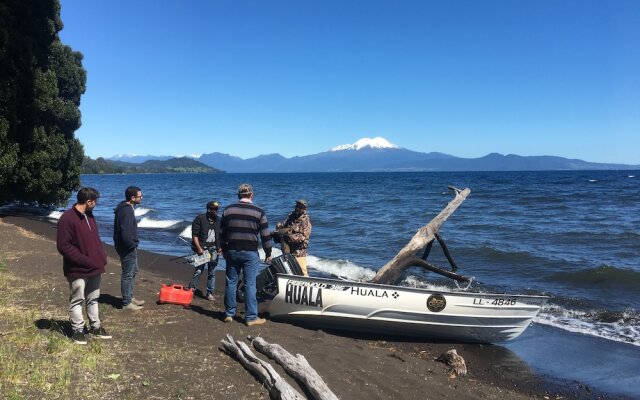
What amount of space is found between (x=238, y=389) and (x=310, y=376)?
0.74m

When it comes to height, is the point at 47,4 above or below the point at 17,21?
above

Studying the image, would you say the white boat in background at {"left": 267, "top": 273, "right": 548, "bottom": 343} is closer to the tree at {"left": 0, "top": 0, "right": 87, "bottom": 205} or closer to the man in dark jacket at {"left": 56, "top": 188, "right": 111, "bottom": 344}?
the man in dark jacket at {"left": 56, "top": 188, "right": 111, "bottom": 344}

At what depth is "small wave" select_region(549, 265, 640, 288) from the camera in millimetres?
12953

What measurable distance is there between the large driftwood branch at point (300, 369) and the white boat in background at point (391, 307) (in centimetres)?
186

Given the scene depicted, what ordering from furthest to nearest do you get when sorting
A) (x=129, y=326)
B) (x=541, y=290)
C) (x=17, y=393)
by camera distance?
1. (x=541, y=290)
2. (x=129, y=326)
3. (x=17, y=393)

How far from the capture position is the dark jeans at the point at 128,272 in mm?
7379

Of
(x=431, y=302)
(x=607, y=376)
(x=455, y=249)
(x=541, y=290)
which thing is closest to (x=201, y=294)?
(x=431, y=302)

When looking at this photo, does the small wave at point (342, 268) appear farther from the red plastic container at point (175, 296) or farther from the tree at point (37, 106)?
the tree at point (37, 106)

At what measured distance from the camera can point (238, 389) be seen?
15.8 feet

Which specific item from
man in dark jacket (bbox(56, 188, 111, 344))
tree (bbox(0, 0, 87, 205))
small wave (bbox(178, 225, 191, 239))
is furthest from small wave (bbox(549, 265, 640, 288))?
tree (bbox(0, 0, 87, 205))

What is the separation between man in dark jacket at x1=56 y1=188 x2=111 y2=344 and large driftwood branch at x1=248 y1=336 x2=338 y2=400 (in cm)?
210

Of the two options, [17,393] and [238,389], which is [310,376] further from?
[17,393]

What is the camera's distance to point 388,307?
26.0 feet

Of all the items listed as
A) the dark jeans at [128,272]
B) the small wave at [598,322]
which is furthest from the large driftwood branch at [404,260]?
the dark jeans at [128,272]
